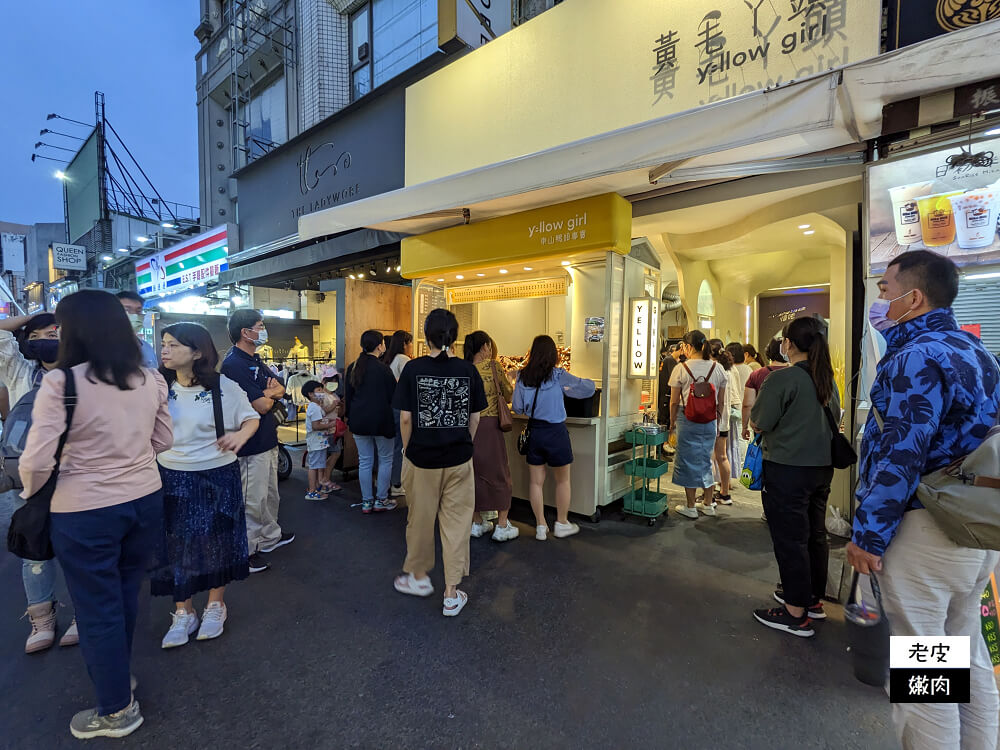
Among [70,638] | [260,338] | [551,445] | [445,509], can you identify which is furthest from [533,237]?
[70,638]

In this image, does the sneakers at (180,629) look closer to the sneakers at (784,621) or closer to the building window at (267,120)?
the sneakers at (784,621)

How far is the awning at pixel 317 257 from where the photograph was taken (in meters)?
5.77

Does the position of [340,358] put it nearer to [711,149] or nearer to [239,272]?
[239,272]

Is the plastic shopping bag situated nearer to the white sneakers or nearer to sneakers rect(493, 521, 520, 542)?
sneakers rect(493, 521, 520, 542)

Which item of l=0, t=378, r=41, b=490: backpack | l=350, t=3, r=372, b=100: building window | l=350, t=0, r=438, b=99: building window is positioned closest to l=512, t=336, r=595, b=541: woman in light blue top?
l=0, t=378, r=41, b=490: backpack

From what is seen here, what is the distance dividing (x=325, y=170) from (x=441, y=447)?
6875 millimetres

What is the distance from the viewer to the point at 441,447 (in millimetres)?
2766

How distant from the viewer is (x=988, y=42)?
1.95 m

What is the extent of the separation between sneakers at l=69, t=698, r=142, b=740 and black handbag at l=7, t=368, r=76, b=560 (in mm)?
726

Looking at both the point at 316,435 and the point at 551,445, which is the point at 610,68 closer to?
the point at 551,445

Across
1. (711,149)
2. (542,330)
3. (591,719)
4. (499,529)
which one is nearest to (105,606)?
(591,719)

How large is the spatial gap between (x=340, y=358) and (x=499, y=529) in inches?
134

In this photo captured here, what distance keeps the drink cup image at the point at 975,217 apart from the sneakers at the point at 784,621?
8.06ft

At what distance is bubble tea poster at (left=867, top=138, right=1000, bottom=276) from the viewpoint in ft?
8.67
